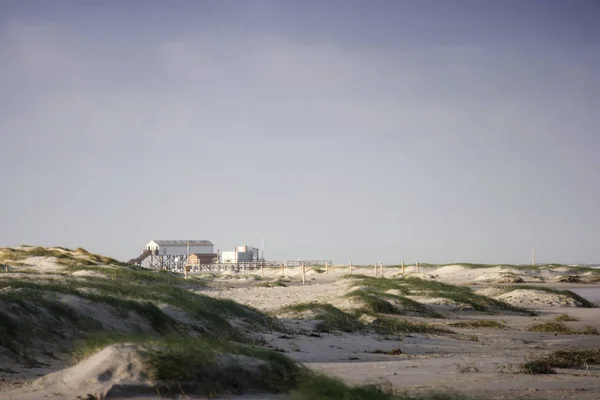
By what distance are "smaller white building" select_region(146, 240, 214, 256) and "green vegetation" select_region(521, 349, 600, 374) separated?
332 feet

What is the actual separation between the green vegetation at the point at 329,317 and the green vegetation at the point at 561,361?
18.9 ft

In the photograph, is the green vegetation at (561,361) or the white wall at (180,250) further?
the white wall at (180,250)

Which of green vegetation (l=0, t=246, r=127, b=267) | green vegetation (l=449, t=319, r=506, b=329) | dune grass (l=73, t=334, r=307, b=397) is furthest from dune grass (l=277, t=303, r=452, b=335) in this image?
green vegetation (l=0, t=246, r=127, b=267)

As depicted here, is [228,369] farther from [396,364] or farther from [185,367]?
[396,364]

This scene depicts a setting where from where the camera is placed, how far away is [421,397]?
6617 millimetres

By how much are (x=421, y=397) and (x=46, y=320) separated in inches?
245

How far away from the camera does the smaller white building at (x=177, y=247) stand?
373ft

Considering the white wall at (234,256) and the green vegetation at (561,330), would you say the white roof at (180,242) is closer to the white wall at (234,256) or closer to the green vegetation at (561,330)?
the white wall at (234,256)

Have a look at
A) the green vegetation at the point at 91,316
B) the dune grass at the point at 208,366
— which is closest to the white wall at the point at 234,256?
the green vegetation at the point at 91,316

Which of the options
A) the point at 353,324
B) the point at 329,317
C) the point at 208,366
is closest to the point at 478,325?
the point at 353,324

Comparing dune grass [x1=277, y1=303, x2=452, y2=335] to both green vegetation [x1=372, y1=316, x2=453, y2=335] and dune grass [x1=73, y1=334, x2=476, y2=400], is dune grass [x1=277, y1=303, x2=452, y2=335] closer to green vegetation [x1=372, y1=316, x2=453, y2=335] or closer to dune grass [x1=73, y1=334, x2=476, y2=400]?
green vegetation [x1=372, y1=316, x2=453, y2=335]

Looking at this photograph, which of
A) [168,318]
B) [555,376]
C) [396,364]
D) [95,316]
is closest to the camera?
[555,376]

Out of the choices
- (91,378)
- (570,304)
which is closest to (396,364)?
(91,378)

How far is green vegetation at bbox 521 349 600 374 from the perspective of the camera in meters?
9.13
